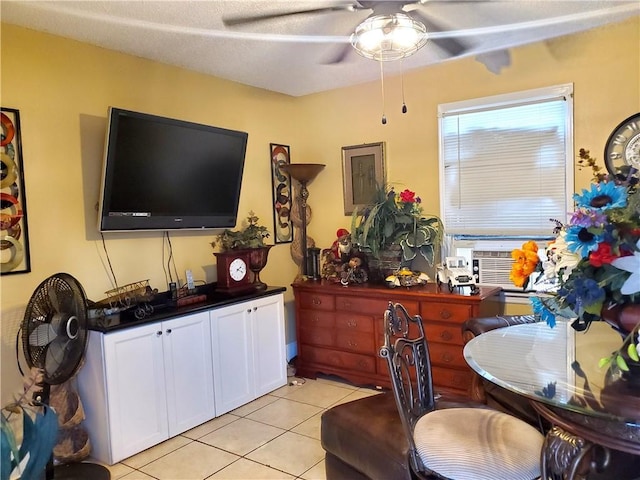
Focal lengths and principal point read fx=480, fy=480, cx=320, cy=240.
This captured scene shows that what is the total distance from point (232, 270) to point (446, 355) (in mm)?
1652

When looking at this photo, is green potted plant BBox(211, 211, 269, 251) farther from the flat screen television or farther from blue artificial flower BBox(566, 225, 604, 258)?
blue artificial flower BBox(566, 225, 604, 258)

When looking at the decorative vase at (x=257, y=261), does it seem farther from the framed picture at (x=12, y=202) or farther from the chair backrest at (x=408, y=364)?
the chair backrest at (x=408, y=364)

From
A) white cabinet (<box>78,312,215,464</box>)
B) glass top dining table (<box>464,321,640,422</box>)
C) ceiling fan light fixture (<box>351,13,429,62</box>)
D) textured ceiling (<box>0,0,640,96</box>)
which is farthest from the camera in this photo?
white cabinet (<box>78,312,215,464</box>)

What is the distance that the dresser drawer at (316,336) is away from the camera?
3.89 m

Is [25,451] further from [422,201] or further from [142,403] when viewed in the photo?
[422,201]

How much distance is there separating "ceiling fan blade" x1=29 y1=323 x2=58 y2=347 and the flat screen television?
0.69 meters

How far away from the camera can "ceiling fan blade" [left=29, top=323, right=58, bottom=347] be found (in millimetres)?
2393

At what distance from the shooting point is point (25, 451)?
955 mm

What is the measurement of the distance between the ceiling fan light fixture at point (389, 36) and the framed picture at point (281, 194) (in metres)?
1.85

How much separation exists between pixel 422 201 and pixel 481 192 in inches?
19.2

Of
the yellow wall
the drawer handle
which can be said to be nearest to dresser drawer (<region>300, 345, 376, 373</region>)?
the yellow wall

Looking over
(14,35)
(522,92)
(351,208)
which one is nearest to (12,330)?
(14,35)

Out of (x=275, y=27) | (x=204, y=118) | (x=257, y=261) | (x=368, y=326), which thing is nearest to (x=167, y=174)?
(x=204, y=118)

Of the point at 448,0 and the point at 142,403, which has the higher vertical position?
the point at 448,0
